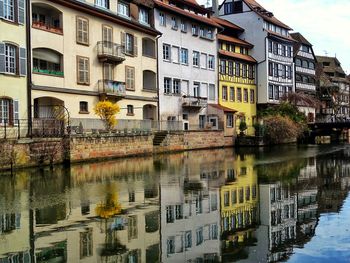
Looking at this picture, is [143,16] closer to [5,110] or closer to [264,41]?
[5,110]

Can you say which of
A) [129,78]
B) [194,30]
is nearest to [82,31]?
[129,78]

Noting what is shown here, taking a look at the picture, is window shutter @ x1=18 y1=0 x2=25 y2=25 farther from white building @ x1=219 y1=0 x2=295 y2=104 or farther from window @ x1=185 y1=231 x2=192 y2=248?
white building @ x1=219 y1=0 x2=295 y2=104

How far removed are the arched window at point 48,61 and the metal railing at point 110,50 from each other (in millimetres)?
3994

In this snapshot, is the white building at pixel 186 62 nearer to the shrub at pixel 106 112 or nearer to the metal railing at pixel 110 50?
the metal railing at pixel 110 50

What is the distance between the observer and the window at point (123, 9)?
41.9 meters

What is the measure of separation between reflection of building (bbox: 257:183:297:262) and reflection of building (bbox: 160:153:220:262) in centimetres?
101

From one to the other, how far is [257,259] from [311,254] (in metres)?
1.06

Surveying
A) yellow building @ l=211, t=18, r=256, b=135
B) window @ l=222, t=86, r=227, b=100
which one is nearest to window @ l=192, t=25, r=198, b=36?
yellow building @ l=211, t=18, r=256, b=135

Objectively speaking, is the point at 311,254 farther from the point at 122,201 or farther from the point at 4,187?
the point at 4,187

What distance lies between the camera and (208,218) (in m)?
12.9

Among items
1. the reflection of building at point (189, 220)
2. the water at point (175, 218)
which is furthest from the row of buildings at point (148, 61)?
the reflection of building at point (189, 220)

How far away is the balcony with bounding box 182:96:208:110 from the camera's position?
168 feet

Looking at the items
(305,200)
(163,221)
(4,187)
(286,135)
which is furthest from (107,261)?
(286,135)

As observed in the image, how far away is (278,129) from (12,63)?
34.1 metres
